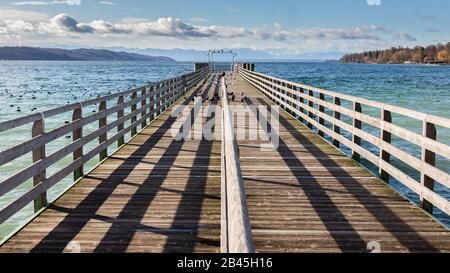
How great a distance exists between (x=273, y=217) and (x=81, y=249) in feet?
8.05

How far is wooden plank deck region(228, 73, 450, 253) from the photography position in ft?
18.4

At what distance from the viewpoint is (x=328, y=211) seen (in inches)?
267

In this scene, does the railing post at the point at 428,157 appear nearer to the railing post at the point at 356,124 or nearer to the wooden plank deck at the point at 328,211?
the wooden plank deck at the point at 328,211

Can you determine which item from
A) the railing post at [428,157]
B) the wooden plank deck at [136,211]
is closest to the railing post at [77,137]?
the wooden plank deck at [136,211]

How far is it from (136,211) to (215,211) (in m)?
1.06

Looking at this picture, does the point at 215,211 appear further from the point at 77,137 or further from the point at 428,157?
the point at 77,137

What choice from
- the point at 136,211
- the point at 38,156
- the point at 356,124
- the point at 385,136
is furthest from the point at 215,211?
the point at 356,124

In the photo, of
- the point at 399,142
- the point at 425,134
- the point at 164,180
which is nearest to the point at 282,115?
the point at 399,142

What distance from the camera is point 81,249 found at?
5379 mm

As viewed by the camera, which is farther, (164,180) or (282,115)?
(282,115)

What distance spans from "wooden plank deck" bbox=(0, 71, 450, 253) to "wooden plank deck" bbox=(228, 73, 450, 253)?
0.04ft

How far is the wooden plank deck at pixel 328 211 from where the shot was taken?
18.4 feet

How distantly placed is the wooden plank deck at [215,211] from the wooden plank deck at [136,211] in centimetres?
1

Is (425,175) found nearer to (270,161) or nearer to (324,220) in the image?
(324,220)
